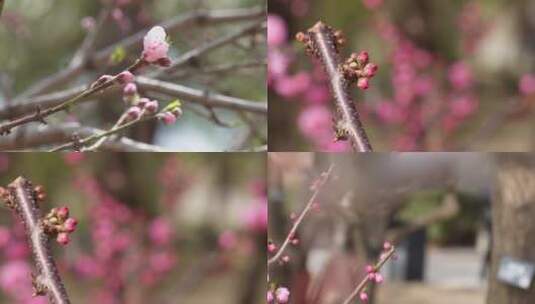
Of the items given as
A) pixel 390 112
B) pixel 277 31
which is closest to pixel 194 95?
pixel 277 31

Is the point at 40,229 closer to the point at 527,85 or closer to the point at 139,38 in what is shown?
the point at 139,38

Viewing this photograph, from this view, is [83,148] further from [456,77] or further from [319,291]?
[456,77]

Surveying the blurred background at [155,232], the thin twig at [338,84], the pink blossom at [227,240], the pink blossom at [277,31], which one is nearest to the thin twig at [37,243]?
the thin twig at [338,84]

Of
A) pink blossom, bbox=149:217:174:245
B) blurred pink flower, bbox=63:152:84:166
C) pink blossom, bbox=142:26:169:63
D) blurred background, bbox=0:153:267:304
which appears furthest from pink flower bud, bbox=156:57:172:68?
pink blossom, bbox=149:217:174:245

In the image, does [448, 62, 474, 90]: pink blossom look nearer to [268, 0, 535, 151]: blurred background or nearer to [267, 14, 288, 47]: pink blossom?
[268, 0, 535, 151]: blurred background

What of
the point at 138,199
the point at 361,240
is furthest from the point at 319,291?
the point at 138,199

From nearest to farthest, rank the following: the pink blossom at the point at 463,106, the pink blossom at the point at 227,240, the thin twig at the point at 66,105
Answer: the thin twig at the point at 66,105, the pink blossom at the point at 227,240, the pink blossom at the point at 463,106

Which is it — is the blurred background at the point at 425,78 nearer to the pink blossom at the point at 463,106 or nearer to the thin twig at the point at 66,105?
the pink blossom at the point at 463,106

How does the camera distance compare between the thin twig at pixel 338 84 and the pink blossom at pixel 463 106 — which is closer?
the thin twig at pixel 338 84
